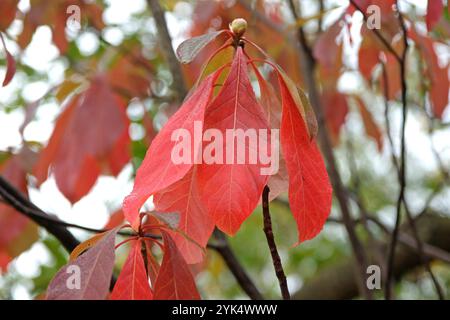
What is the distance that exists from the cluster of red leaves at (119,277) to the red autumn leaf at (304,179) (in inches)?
4.5

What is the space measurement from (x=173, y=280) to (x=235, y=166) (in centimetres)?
11

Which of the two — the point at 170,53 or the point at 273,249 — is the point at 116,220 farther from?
the point at 273,249

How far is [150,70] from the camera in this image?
5.51 ft

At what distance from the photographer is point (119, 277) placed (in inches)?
24.0

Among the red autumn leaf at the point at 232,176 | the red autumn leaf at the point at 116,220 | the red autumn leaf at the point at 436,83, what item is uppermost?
the red autumn leaf at the point at 232,176

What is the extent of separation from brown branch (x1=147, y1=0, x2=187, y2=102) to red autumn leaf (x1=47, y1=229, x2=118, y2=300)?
27.9 inches

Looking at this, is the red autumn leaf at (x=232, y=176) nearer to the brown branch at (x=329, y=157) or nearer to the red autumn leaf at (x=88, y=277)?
the red autumn leaf at (x=88, y=277)

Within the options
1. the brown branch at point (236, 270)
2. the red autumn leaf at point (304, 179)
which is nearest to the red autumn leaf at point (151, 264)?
the red autumn leaf at point (304, 179)

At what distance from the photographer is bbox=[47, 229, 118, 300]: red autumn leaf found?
58 cm

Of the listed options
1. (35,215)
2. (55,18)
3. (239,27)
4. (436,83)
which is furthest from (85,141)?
(436,83)

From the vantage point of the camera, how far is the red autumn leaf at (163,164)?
59cm

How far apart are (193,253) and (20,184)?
0.60 meters

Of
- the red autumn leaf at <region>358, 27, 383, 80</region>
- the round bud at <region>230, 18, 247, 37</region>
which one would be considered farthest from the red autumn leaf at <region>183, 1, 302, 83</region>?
the round bud at <region>230, 18, 247, 37</region>
